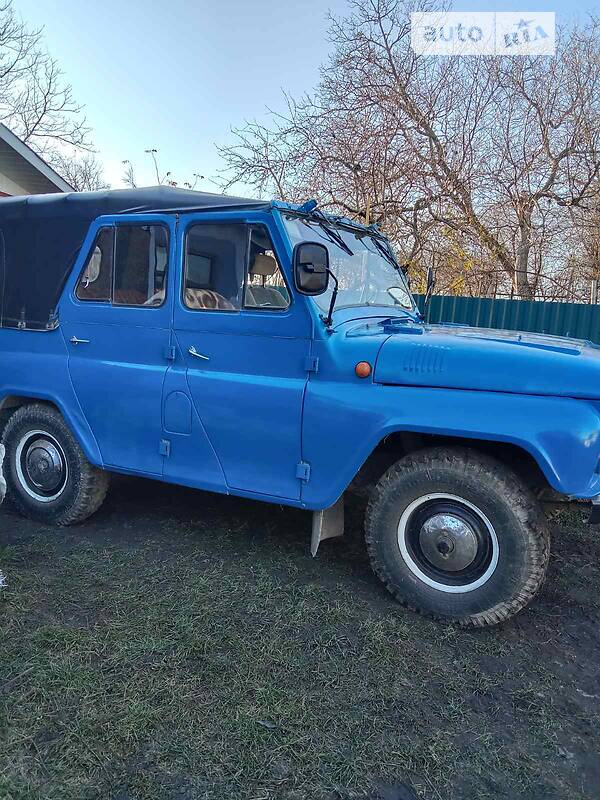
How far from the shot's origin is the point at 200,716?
8.21 ft

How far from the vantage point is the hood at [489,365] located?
9.88ft

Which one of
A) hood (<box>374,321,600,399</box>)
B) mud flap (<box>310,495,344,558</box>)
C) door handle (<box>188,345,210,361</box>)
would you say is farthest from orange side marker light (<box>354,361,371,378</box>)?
door handle (<box>188,345,210,361</box>)

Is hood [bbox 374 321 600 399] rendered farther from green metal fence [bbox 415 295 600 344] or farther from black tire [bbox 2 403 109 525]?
green metal fence [bbox 415 295 600 344]

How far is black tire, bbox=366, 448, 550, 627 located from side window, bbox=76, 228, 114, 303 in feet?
7.83

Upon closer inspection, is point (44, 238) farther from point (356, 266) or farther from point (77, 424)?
point (356, 266)

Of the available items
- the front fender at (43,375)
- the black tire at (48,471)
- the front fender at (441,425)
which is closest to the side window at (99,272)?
the front fender at (43,375)

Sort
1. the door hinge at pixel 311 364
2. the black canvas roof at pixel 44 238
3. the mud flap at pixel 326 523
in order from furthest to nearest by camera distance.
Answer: the black canvas roof at pixel 44 238 < the mud flap at pixel 326 523 < the door hinge at pixel 311 364

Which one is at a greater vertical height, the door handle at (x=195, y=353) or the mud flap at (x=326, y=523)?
the door handle at (x=195, y=353)

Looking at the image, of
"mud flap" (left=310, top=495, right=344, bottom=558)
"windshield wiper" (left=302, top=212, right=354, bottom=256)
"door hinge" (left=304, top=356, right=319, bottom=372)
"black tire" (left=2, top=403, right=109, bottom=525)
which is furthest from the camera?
"black tire" (left=2, top=403, right=109, bottom=525)

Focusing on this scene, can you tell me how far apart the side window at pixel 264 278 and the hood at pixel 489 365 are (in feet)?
2.35

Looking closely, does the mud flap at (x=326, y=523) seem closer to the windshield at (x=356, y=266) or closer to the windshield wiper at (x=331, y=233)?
the windshield at (x=356, y=266)

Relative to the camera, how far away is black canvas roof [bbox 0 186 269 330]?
13.7 feet

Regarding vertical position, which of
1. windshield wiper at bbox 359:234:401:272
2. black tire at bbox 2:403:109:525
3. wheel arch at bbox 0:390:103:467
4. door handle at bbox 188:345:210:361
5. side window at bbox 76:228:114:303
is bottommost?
black tire at bbox 2:403:109:525

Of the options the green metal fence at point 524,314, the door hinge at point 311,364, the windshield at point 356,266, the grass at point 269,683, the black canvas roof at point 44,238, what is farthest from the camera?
the green metal fence at point 524,314
